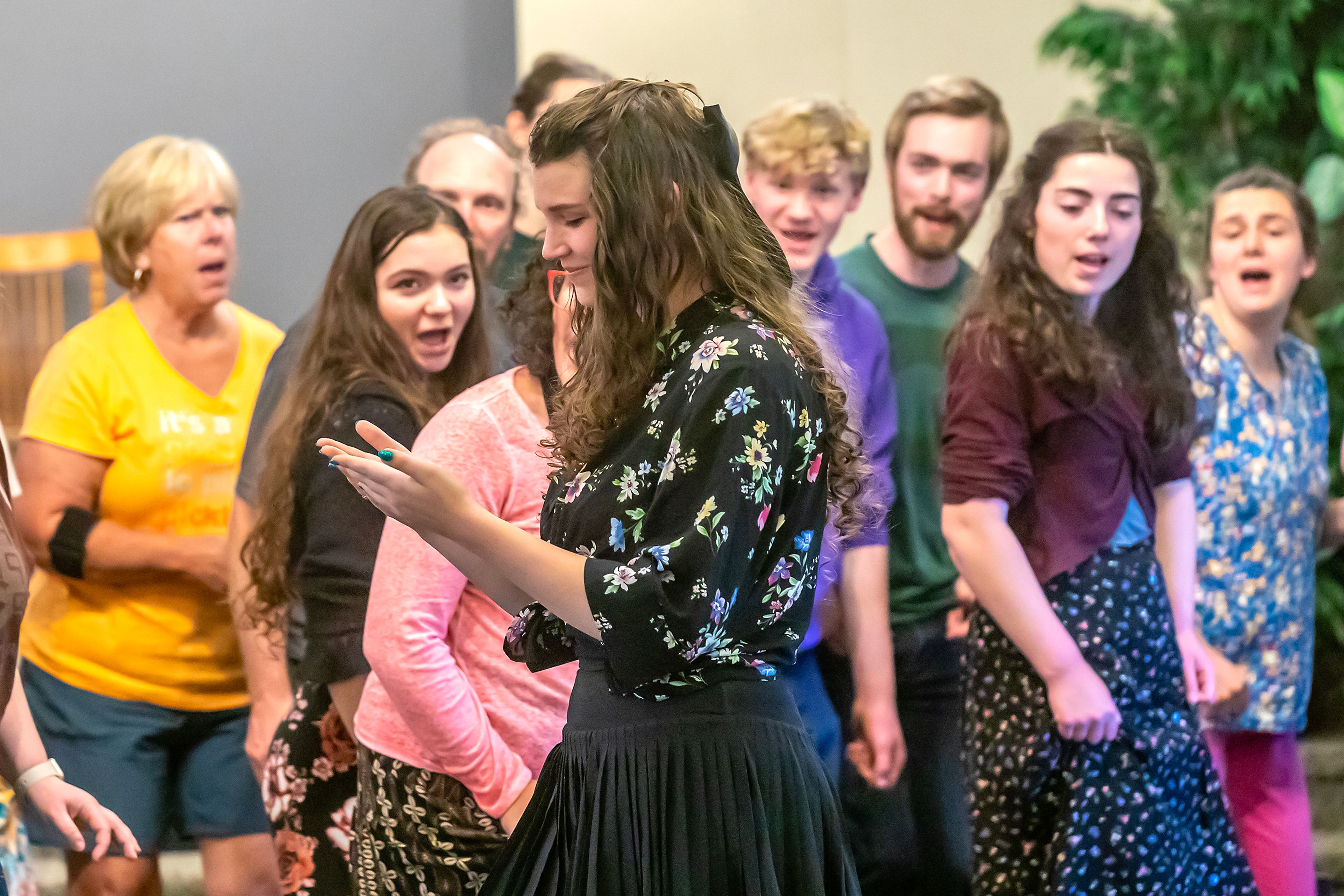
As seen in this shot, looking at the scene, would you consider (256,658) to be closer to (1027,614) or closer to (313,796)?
(313,796)

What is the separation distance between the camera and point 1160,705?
7.16 feet

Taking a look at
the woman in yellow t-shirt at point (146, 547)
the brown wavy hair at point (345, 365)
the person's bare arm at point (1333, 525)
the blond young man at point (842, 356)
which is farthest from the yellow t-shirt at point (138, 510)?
the person's bare arm at point (1333, 525)

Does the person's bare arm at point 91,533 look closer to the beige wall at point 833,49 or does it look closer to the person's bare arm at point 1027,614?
the person's bare arm at point 1027,614

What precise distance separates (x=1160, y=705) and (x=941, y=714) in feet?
1.99

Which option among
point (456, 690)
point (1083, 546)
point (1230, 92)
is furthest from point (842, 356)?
point (1230, 92)

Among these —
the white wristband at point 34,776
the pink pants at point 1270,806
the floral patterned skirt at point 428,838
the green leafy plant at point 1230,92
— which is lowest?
the pink pants at point 1270,806

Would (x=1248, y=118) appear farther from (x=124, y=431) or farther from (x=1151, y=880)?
(x=124, y=431)

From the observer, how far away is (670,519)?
1235mm

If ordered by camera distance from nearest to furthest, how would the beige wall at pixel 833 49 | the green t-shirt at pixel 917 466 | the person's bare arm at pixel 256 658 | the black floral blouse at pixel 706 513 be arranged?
the black floral blouse at pixel 706 513 → the person's bare arm at pixel 256 658 → the green t-shirt at pixel 917 466 → the beige wall at pixel 833 49

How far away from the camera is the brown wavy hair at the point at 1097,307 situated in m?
2.28

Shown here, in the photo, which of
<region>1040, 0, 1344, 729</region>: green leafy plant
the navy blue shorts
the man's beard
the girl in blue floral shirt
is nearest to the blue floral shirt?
the girl in blue floral shirt

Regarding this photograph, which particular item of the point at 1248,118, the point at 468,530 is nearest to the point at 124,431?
the point at 468,530

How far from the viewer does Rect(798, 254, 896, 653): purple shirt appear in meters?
2.46

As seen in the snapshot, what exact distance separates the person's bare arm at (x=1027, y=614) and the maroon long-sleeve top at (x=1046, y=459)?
0.03 metres
